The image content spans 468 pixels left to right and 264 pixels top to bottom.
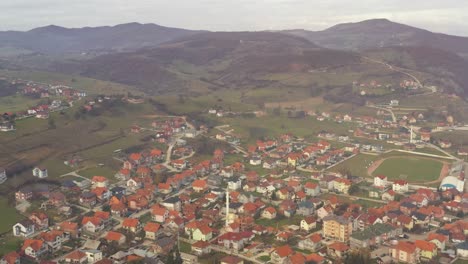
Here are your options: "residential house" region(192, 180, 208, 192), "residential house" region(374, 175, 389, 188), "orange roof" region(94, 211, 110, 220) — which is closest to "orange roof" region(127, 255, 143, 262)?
"orange roof" region(94, 211, 110, 220)

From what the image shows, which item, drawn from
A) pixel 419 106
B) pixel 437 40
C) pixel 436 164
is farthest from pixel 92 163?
pixel 437 40

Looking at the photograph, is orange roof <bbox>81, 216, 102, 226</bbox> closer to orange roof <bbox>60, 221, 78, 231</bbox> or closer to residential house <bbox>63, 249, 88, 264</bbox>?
orange roof <bbox>60, 221, 78, 231</bbox>

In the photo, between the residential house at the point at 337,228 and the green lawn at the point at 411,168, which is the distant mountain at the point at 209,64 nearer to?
the green lawn at the point at 411,168

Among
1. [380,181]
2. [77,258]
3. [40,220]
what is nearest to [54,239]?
[77,258]

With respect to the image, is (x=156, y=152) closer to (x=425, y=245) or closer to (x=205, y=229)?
(x=205, y=229)

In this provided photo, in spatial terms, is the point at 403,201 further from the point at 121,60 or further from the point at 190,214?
the point at 121,60

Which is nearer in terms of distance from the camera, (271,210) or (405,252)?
(405,252)
